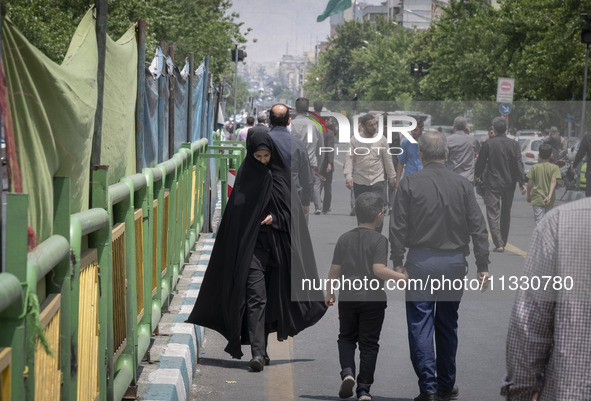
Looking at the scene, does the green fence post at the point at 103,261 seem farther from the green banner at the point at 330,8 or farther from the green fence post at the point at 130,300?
the green banner at the point at 330,8

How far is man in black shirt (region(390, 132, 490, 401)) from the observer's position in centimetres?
639

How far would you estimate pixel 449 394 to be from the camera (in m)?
6.57

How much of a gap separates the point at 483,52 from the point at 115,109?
40.0m

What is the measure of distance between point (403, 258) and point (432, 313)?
382 mm

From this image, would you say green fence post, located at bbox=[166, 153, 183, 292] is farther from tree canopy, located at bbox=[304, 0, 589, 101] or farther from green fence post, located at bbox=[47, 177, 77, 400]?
tree canopy, located at bbox=[304, 0, 589, 101]

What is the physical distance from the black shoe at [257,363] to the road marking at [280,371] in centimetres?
8

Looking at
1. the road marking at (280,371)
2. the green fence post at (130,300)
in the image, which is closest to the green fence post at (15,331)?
the green fence post at (130,300)

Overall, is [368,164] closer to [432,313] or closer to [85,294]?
[432,313]

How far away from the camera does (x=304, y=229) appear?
310 inches

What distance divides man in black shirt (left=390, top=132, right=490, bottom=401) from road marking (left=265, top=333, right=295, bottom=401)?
92 cm

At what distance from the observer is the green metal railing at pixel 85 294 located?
9.83ft

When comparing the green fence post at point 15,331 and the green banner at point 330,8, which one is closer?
the green fence post at point 15,331

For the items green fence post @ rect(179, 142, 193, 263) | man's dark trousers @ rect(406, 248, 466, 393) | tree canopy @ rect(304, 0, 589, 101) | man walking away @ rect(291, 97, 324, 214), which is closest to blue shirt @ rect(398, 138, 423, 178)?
man's dark trousers @ rect(406, 248, 466, 393)

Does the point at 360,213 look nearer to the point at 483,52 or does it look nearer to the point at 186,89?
the point at 186,89
